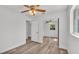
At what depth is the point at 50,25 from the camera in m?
11.8

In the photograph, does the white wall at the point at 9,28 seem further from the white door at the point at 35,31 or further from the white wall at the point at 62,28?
the white wall at the point at 62,28

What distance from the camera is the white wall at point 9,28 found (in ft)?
Result: 14.2

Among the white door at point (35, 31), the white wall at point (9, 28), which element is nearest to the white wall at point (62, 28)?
the white door at point (35, 31)

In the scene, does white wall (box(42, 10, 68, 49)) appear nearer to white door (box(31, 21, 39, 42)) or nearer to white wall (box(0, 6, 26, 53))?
white door (box(31, 21, 39, 42))

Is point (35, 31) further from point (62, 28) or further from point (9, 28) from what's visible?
point (9, 28)

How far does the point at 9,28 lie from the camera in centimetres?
483

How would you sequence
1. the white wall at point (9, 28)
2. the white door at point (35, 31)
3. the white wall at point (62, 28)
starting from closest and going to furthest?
the white wall at point (9, 28) → the white wall at point (62, 28) → the white door at point (35, 31)

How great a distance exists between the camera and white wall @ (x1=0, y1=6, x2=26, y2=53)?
170 inches

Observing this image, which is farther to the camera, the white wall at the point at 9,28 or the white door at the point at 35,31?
the white door at the point at 35,31

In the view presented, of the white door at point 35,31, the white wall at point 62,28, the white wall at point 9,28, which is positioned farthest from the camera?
the white door at point 35,31

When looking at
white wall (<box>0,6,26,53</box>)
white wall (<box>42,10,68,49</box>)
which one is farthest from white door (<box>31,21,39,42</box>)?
white wall (<box>42,10,68,49</box>)
